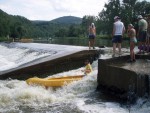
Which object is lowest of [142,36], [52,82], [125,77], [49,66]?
[52,82]

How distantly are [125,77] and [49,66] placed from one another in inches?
248

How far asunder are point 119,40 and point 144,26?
4.52 ft

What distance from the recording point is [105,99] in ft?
40.8

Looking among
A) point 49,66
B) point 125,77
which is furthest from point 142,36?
point 49,66

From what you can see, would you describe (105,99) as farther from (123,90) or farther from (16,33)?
(16,33)

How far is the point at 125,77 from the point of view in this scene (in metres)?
12.1

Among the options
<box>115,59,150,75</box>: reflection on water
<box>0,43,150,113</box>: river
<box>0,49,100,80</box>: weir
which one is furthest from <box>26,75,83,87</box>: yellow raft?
<box>115,59,150,75</box>: reflection on water

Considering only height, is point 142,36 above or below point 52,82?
above

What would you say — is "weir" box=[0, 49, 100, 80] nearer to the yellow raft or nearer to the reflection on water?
the yellow raft

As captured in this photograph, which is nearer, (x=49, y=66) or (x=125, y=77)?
(x=125, y=77)

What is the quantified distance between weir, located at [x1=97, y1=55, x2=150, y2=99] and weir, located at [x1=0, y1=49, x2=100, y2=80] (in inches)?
165

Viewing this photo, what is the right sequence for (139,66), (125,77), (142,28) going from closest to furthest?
(125,77)
(139,66)
(142,28)

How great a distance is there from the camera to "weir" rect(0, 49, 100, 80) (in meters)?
16.7

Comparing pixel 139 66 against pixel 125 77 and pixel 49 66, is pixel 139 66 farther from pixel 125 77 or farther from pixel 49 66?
pixel 49 66
